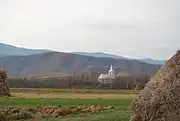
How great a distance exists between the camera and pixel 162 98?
1759cm

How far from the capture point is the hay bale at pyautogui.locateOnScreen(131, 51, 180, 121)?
1739cm

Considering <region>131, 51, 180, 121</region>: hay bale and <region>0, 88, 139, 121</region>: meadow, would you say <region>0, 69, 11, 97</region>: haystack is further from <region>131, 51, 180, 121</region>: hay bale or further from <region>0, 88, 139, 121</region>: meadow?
<region>131, 51, 180, 121</region>: hay bale

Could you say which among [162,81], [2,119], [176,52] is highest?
[176,52]

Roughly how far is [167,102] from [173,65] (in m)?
1.78

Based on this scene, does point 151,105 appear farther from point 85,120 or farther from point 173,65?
point 85,120

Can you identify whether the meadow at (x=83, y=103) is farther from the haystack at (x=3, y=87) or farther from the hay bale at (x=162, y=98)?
the hay bale at (x=162, y=98)

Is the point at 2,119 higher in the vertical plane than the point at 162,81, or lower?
lower

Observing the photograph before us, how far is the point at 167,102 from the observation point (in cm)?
1745

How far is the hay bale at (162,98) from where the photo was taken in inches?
685

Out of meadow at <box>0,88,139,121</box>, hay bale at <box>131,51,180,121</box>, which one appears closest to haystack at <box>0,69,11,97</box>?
meadow at <box>0,88,139,121</box>

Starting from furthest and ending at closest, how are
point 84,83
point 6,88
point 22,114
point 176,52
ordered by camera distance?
1. point 84,83
2. point 6,88
3. point 22,114
4. point 176,52

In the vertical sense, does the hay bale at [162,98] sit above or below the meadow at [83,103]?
above

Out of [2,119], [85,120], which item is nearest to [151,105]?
[85,120]

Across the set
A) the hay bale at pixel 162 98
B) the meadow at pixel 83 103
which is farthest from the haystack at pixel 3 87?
the hay bale at pixel 162 98
